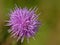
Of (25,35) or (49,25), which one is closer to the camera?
(25,35)

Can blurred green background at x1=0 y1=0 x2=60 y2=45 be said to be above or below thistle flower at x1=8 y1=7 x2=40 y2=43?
above

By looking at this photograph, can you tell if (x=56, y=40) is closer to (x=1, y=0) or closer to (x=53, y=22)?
(x=53, y=22)

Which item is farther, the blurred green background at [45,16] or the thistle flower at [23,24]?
the blurred green background at [45,16]

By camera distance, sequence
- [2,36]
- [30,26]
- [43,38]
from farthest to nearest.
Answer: [43,38] → [2,36] → [30,26]

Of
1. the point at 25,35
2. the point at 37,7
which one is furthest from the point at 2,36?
the point at 37,7

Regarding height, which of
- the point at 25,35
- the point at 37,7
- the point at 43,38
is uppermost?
the point at 37,7

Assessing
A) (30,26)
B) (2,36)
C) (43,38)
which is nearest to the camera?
(30,26)

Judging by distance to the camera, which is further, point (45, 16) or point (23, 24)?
point (45, 16)

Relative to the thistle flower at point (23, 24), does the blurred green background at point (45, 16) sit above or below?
above

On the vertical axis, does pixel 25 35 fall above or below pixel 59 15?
below

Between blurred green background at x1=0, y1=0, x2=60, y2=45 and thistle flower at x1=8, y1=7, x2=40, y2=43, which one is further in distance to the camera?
blurred green background at x1=0, y1=0, x2=60, y2=45

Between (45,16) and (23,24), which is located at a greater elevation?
(45,16)
